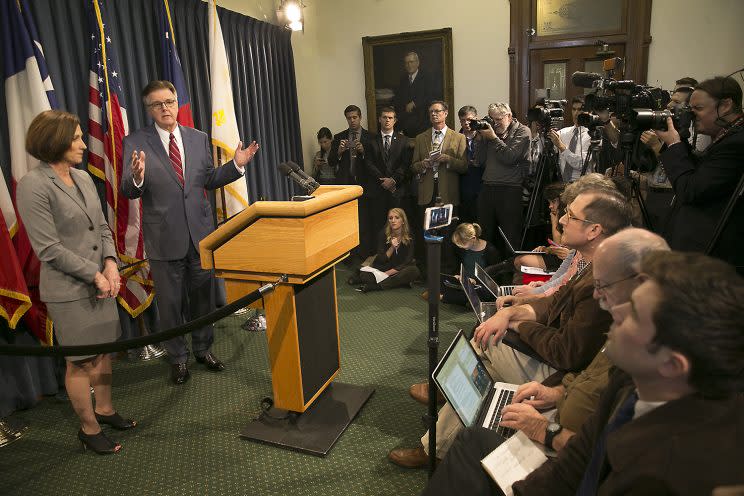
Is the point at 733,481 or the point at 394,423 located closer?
the point at 733,481

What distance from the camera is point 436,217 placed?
152cm

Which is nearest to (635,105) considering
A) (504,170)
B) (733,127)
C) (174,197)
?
(733,127)

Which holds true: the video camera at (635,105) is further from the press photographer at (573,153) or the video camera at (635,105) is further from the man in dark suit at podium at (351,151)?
the man in dark suit at podium at (351,151)

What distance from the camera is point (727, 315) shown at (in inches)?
35.8

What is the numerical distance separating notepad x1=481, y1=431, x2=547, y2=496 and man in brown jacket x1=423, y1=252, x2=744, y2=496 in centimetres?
38

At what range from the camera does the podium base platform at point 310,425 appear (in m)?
2.42

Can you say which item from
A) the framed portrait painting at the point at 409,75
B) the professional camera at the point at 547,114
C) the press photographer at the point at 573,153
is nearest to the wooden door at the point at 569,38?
the framed portrait painting at the point at 409,75

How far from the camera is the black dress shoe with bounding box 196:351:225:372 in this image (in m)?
3.27

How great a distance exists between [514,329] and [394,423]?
2.82 ft

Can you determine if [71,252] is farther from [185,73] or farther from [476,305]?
[185,73]

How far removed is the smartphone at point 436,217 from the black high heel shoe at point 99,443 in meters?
1.94

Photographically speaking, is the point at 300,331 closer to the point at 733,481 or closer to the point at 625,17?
the point at 733,481

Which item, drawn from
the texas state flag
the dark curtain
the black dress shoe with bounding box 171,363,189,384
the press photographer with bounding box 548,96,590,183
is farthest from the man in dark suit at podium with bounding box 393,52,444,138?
the black dress shoe with bounding box 171,363,189,384

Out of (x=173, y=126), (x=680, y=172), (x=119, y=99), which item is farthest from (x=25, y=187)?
(x=680, y=172)
